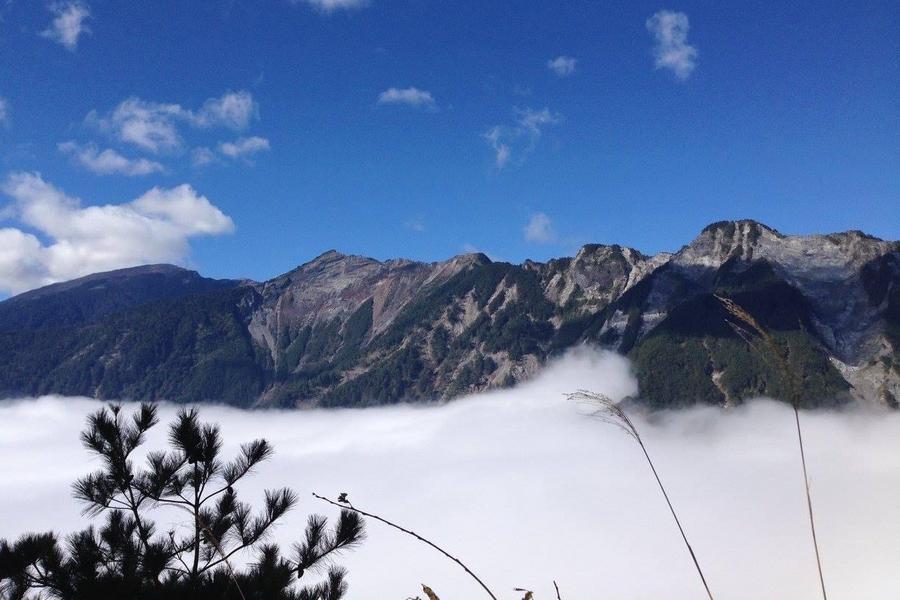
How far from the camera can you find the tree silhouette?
340 inches

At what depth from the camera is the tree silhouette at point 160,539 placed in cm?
863

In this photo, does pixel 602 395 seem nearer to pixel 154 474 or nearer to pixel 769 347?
pixel 769 347

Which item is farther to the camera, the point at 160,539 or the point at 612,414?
the point at 160,539

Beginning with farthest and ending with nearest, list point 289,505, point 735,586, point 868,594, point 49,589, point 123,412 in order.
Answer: point 735,586 → point 868,594 → point 289,505 → point 123,412 → point 49,589

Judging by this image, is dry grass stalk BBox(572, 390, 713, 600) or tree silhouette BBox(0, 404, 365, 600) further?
tree silhouette BBox(0, 404, 365, 600)

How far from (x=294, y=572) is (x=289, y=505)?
141 centimetres

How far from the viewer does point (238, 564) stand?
972 cm

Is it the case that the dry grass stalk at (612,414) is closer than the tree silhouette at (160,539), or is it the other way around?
the dry grass stalk at (612,414)

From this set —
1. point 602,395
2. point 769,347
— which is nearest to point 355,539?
point 602,395

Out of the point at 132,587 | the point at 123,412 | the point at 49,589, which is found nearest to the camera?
the point at 132,587

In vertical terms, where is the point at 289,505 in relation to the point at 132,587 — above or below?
above

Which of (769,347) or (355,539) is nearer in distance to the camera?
(769,347)

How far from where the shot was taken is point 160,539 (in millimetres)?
9617

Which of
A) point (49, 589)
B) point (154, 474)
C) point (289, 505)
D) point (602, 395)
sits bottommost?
point (49, 589)
